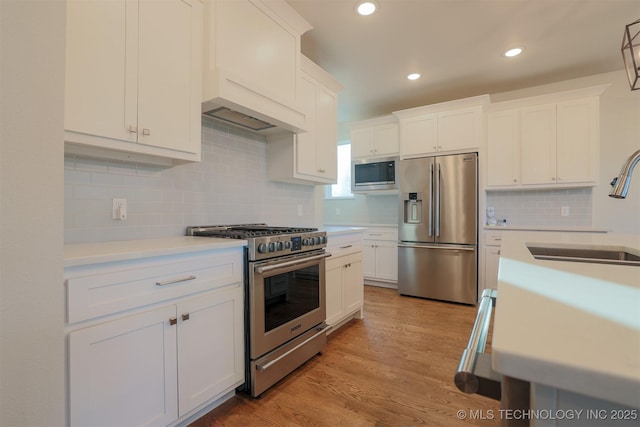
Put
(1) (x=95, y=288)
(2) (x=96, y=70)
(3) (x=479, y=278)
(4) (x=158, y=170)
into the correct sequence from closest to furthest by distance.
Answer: (1) (x=95, y=288)
(2) (x=96, y=70)
(4) (x=158, y=170)
(3) (x=479, y=278)

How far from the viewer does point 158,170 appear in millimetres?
1854

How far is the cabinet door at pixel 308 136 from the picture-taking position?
2.63 meters

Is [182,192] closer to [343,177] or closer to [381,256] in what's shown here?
[381,256]

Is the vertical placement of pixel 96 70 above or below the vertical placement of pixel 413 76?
below

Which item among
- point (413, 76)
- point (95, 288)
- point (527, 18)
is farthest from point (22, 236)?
point (413, 76)

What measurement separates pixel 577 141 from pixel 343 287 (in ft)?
10.3

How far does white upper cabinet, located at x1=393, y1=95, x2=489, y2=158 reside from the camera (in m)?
3.51

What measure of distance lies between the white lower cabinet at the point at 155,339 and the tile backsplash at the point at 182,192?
1.88ft

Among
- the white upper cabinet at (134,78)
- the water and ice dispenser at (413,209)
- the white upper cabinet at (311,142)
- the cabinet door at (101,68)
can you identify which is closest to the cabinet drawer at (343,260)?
the white upper cabinet at (311,142)

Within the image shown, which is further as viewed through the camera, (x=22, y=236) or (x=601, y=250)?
(x=601, y=250)

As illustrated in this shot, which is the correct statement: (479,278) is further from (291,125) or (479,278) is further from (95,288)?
(95,288)

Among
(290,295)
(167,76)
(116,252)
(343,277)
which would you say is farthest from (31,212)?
(343,277)

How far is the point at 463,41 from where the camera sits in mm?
2781

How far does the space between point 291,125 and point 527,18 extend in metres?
2.20
